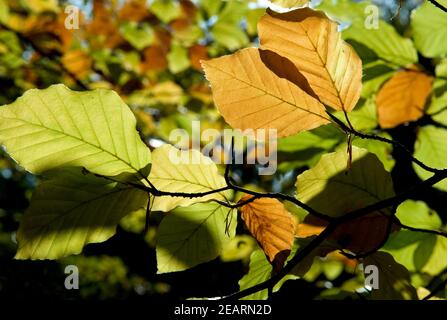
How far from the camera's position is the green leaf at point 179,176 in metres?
0.56

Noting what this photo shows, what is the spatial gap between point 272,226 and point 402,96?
0.49 metres

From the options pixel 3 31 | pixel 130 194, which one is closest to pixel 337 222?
pixel 130 194

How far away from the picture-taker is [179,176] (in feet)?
1.84

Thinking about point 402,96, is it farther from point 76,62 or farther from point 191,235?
point 76,62

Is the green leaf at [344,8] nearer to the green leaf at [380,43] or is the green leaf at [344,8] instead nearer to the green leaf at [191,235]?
the green leaf at [380,43]

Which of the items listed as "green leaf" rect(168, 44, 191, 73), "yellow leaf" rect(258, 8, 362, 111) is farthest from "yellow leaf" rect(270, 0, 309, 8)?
"green leaf" rect(168, 44, 191, 73)

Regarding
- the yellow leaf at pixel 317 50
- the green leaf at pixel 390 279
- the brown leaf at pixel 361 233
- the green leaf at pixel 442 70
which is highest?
the green leaf at pixel 442 70

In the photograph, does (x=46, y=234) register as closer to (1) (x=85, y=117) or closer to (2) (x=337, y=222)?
(1) (x=85, y=117)

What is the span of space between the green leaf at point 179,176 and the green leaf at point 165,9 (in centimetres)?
163

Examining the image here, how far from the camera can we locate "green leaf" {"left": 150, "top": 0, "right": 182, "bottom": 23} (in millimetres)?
2062

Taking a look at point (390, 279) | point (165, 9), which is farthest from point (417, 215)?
point (165, 9)

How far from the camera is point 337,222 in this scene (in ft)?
1.51

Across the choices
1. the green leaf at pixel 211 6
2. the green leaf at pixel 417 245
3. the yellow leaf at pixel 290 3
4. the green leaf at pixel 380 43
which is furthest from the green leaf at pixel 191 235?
the green leaf at pixel 211 6
